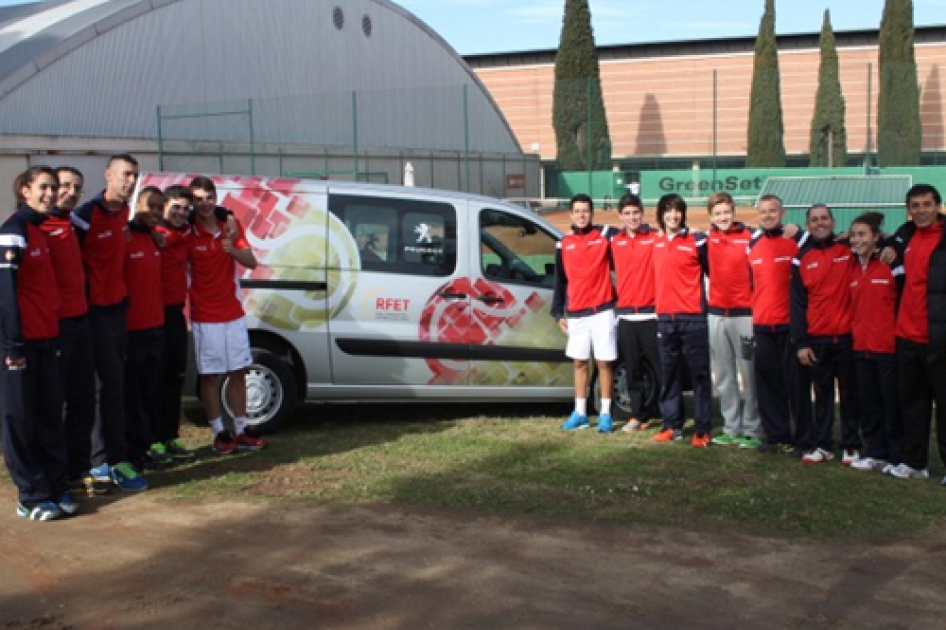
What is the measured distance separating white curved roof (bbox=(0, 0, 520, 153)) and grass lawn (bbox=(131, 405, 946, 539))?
1627cm

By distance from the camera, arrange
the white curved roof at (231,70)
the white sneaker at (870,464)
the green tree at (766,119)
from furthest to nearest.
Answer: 1. the green tree at (766,119)
2. the white curved roof at (231,70)
3. the white sneaker at (870,464)

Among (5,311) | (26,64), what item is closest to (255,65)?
(26,64)

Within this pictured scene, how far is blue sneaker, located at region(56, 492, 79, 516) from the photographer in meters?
6.27

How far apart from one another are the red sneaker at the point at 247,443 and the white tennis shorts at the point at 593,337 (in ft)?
8.67

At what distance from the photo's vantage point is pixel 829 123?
38.6 metres

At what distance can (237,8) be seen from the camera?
28.4 m

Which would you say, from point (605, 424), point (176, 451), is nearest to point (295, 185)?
point (176, 451)

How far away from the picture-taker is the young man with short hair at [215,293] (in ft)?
25.2

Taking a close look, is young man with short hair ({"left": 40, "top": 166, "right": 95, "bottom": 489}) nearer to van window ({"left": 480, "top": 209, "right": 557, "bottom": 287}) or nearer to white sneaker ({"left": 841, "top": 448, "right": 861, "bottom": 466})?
van window ({"left": 480, "top": 209, "right": 557, "bottom": 287})

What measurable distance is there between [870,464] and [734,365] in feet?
4.22

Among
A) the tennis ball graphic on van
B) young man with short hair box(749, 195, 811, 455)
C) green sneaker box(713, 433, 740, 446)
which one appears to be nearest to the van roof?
the tennis ball graphic on van

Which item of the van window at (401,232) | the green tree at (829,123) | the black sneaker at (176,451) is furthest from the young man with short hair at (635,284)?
the green tree at (829,123)

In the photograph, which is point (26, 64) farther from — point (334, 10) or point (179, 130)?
point (334, 10)

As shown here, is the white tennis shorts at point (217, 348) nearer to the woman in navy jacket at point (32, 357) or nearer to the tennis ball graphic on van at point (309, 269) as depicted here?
the tennis ball graphic on van at point (309, 269)
